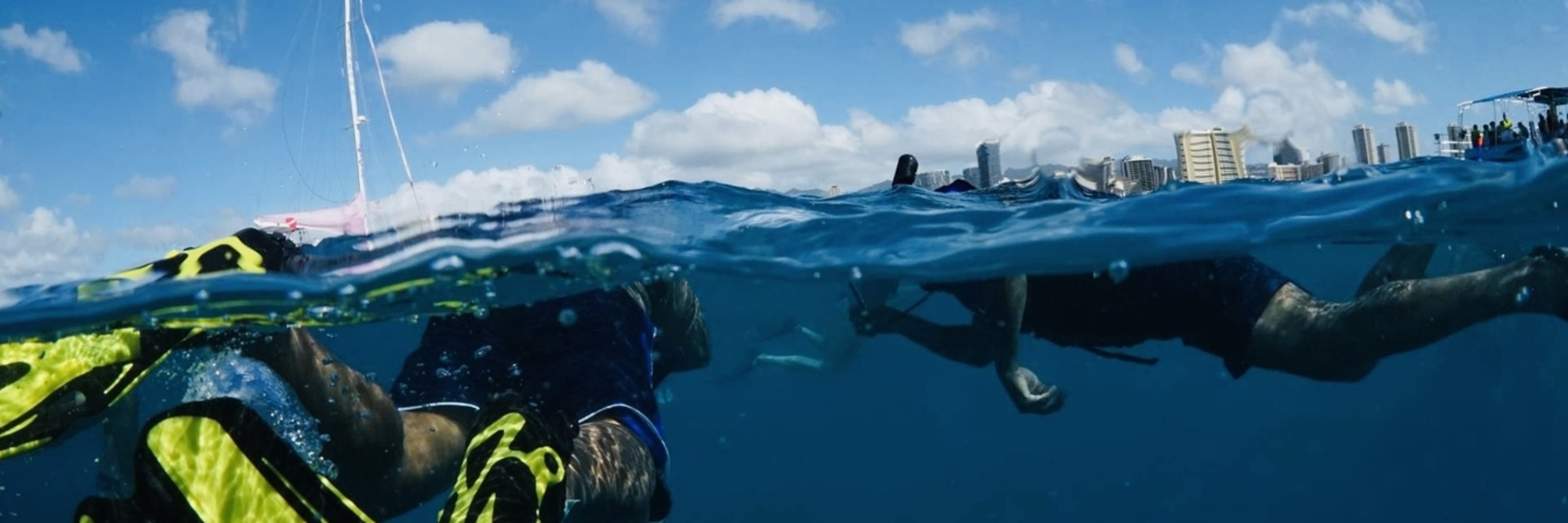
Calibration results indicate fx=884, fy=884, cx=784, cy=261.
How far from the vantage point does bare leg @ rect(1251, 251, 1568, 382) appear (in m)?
7.41

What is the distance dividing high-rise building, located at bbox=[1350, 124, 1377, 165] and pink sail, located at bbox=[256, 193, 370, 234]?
9.55 metres

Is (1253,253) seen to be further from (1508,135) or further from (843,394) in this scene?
(843,394)

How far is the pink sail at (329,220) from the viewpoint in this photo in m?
7.81

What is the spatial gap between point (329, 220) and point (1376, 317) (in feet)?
30.4

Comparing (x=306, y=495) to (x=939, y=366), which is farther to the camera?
(x=939, y=366)

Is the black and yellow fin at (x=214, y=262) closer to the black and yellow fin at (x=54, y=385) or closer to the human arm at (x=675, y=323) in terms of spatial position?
the black and yellow fin at (x=54, y=385)

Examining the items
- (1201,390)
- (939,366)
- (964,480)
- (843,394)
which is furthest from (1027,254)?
(964,480)

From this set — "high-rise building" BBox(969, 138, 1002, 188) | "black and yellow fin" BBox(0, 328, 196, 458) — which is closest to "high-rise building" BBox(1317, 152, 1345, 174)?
"high-rise building" BBox(969, 138, 1002, 188)

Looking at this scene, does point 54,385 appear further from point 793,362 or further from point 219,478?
point 793,362

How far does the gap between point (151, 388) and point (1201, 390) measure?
23445 mm

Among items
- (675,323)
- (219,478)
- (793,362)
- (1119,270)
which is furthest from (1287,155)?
(793,362)

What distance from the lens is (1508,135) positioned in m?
8.48

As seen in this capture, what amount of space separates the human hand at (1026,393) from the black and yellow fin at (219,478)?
292 inches

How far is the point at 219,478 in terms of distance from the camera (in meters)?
4.07
